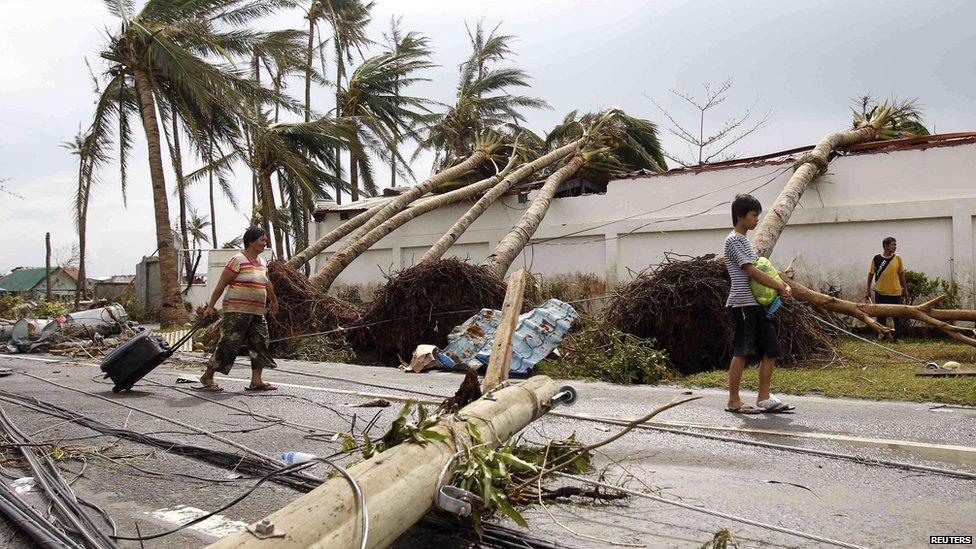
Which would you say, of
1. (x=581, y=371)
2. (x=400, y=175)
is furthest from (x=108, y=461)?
(x=400, y=175)

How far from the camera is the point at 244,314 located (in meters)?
7.78

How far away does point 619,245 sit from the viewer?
52.5 ft

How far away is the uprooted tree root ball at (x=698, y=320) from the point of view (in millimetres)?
9516

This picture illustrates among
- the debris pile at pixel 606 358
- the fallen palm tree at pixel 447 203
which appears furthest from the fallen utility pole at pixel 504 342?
the fallen palm tree at pixel 447 203

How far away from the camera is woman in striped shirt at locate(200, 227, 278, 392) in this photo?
770 centimetres

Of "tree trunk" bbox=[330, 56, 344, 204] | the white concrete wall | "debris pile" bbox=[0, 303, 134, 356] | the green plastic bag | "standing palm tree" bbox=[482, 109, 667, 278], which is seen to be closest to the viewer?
the green plastic bag

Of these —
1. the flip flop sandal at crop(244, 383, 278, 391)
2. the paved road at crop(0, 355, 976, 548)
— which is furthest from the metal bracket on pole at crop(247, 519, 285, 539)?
the flip flop sandal at crop(244, 383, 278, 391)

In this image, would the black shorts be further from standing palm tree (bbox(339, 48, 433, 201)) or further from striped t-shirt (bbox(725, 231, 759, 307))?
standing palm tree (bbox(339, 48, 433, 201))

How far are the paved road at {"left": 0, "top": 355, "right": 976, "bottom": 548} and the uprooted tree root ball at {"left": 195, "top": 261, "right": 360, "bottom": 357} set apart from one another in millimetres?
5181

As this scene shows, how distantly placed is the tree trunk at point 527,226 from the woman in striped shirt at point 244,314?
18.0 ft

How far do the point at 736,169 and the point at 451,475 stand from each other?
13.1 metres

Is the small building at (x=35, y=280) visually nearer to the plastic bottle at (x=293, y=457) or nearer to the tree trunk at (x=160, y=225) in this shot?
the tree trunk at (x=160, y=225)

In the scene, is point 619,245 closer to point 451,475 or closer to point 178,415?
point 178,415

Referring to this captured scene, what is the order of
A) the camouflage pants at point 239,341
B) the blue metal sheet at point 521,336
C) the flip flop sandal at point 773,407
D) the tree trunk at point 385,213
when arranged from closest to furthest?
the flip flop sandal at point 773,407 → the camouflage pants at point 239,341 → the blue metal sheet at point 521,336 → the tree trunk at point 385,213
